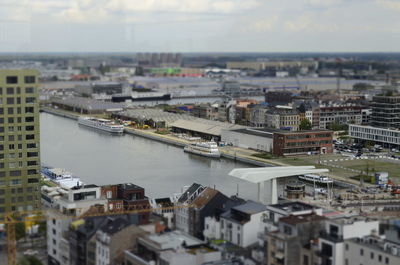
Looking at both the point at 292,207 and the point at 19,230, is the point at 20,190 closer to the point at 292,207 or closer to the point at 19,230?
the point at 19,230

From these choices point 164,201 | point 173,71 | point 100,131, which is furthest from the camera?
point 173,71

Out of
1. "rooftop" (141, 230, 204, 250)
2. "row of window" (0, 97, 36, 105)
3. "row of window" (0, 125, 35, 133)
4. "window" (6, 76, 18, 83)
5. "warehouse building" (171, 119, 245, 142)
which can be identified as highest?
"window" (6, 76, 18, 83)

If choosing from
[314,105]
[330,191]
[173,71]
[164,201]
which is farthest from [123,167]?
[173,71]

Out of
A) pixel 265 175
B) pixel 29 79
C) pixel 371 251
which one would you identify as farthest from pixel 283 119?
pixel 371 251

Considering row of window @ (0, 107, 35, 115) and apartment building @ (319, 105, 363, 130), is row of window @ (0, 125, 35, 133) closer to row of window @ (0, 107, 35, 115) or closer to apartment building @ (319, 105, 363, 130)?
row of window @ (0, 107, 35, 115)

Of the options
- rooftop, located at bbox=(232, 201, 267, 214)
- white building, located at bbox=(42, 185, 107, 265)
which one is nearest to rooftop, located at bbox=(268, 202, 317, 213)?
rooftop, located at bbox=(232, 201, 267, 214)

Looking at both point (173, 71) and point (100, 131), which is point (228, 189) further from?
point (173, 71)
